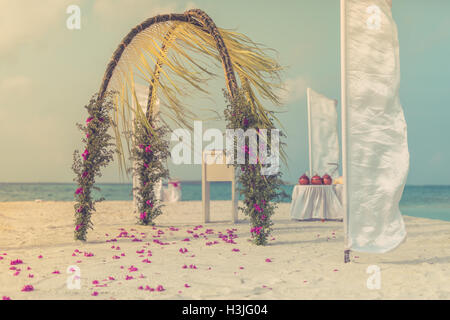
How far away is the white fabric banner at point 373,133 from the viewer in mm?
3910

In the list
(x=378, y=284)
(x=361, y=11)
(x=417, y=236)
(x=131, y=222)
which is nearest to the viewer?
(x=378, y=284)

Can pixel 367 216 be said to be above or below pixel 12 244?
above

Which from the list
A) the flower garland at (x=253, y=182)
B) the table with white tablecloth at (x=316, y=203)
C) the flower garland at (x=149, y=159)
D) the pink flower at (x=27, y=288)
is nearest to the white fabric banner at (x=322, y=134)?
the table with white tablecloth at (x=316, y=203)

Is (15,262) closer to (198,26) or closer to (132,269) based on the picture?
(132,269)

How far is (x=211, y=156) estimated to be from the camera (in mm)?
7289

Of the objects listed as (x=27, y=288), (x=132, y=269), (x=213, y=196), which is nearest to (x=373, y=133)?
(x=132, y=269)

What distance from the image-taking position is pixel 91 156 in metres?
5.44

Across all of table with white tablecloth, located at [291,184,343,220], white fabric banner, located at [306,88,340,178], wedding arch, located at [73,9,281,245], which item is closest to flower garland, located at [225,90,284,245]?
wedding arch, located at [73,9,281,245]

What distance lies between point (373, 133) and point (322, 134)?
17.4ft

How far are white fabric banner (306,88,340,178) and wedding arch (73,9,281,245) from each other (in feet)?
13.8

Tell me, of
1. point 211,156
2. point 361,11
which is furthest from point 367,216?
point 211,156
